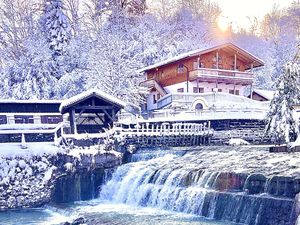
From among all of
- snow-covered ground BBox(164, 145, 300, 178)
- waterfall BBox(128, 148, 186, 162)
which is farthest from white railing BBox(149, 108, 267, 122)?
snow-covered ground BBox(164, 145, 300, 178)

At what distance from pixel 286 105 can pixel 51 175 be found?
45.7 feet

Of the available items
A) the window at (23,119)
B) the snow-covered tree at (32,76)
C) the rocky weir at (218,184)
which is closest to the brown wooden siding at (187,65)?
the snow-covered tree at (32,76)

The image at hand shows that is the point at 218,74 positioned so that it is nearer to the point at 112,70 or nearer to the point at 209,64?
the point at 209,64

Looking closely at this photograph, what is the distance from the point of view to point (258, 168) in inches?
677

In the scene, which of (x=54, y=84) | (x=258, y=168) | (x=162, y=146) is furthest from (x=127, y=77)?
(x=258, y=168)

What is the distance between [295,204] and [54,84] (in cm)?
3309

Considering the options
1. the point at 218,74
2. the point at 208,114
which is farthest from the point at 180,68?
the point at 208,114

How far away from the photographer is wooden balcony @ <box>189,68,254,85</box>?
135ft

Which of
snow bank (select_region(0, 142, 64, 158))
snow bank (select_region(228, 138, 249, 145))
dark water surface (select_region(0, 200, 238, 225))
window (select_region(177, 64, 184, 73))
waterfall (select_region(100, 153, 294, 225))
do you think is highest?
window (select_region(177, 64, 184, 73))

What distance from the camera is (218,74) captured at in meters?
42.3

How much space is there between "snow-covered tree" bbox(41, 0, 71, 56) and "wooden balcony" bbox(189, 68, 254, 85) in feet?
51.1

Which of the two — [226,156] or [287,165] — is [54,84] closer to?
[226,156]

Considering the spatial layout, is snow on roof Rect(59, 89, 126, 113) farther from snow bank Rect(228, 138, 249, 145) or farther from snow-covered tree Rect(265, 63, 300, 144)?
snow-covered tree Rect(265, 63, 300, 144)

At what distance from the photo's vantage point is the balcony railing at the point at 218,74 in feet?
134
